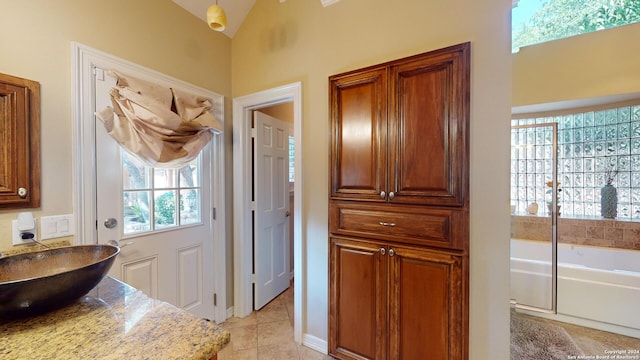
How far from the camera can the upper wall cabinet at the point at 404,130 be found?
131cm

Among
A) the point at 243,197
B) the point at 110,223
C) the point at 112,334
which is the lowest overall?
the point at 112,334

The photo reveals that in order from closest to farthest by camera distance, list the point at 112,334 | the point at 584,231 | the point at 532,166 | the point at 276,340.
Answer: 1. the point at 112,334
2. the point at 276,340
3. the point at 584,231
4. the point at 532,166

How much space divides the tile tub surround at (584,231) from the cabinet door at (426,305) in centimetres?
234

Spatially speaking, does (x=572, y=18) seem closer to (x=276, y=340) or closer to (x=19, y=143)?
(x=276, y=340)

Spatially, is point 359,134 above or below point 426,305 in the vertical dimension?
above

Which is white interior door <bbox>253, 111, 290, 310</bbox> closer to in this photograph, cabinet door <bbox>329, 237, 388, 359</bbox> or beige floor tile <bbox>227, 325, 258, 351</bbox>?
beige floor tile <bbox>227, 325, 258, 351</bbox>

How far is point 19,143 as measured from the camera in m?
1.20

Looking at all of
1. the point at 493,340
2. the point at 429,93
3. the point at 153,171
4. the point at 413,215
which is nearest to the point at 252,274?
the point at 153,171

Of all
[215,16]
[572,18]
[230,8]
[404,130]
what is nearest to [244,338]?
[404,130]

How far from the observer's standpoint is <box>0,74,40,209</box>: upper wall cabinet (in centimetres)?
116

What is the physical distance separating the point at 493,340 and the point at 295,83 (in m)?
2.08

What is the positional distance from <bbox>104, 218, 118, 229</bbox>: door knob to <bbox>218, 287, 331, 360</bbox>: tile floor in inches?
45.2

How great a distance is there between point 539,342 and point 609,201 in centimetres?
189

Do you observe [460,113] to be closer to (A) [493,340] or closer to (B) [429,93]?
(B) [429,93]
